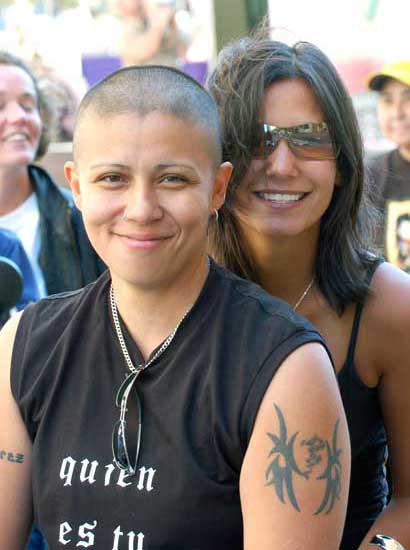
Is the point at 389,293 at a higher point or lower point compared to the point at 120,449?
higher

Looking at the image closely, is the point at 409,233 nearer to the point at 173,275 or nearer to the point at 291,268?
the point at 291,268

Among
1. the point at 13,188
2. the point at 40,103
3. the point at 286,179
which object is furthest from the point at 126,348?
the point at 40,103

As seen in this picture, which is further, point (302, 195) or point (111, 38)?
point (111, 38)

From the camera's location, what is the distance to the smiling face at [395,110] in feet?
15.7

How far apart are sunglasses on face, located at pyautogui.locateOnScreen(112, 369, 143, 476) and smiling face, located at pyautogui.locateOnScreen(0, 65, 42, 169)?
2.11 metres

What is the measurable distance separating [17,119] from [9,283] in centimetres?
141

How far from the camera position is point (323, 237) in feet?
8.05

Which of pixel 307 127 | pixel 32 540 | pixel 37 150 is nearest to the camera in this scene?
pixel 307 127

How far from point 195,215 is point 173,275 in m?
0.13

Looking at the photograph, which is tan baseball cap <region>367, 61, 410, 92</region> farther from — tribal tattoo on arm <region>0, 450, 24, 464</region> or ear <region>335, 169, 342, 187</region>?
tribal tattoo on arm <region>0, 450, 24, 464</region>

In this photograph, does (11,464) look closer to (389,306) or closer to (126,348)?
(126,348)

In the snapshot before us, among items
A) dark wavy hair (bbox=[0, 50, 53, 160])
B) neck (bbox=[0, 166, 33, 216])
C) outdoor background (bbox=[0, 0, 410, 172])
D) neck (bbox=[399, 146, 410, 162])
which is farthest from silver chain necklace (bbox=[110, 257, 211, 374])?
neck (bbox=[399, 146, 410, 162])

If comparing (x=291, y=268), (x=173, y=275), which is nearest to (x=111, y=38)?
(x=291, y=268)

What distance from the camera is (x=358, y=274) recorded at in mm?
2408
